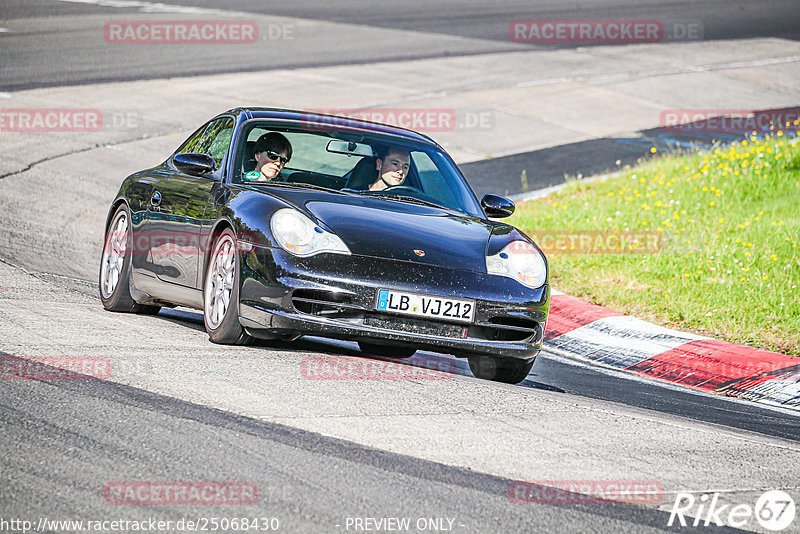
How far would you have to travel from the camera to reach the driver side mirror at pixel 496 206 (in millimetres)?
7613

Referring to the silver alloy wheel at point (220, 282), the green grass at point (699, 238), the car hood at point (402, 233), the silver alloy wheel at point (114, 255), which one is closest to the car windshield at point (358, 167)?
the car hood at point (402, 233)

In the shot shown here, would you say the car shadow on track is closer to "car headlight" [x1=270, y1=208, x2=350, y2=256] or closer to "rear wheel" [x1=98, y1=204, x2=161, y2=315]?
"rear wheel" [x1=98, y1=204, x2=161, y2=315]

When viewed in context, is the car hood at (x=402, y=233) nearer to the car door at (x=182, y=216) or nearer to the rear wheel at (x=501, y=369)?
the rear wheel at (x=501, y=369)

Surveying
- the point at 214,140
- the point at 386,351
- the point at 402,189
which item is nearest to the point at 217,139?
the point at 214,140

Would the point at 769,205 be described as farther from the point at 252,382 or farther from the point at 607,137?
the point at 252,382

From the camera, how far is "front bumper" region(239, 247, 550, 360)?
609cm

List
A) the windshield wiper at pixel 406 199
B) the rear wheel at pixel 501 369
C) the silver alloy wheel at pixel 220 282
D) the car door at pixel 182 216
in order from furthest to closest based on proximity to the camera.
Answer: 1. the windshield wiper at pixel 406 199
2. the car door at pixel 182 216
3. the rear wheel at pixel 501 369
4. the silver alloy wheel at pixel 220 282

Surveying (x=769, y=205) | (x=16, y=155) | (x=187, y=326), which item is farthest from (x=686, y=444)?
(x=16, y=155)

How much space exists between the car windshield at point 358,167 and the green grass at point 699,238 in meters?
2.54

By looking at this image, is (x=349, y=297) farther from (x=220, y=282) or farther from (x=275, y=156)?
(x=275, y=156)

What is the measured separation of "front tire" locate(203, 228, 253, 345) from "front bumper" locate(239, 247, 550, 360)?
9 cm

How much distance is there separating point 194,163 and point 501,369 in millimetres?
2246

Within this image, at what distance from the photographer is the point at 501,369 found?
701cm

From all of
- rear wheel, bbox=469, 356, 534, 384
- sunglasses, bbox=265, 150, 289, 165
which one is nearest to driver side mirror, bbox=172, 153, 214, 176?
sunglasses, bbox=265, 150, 289, 165
